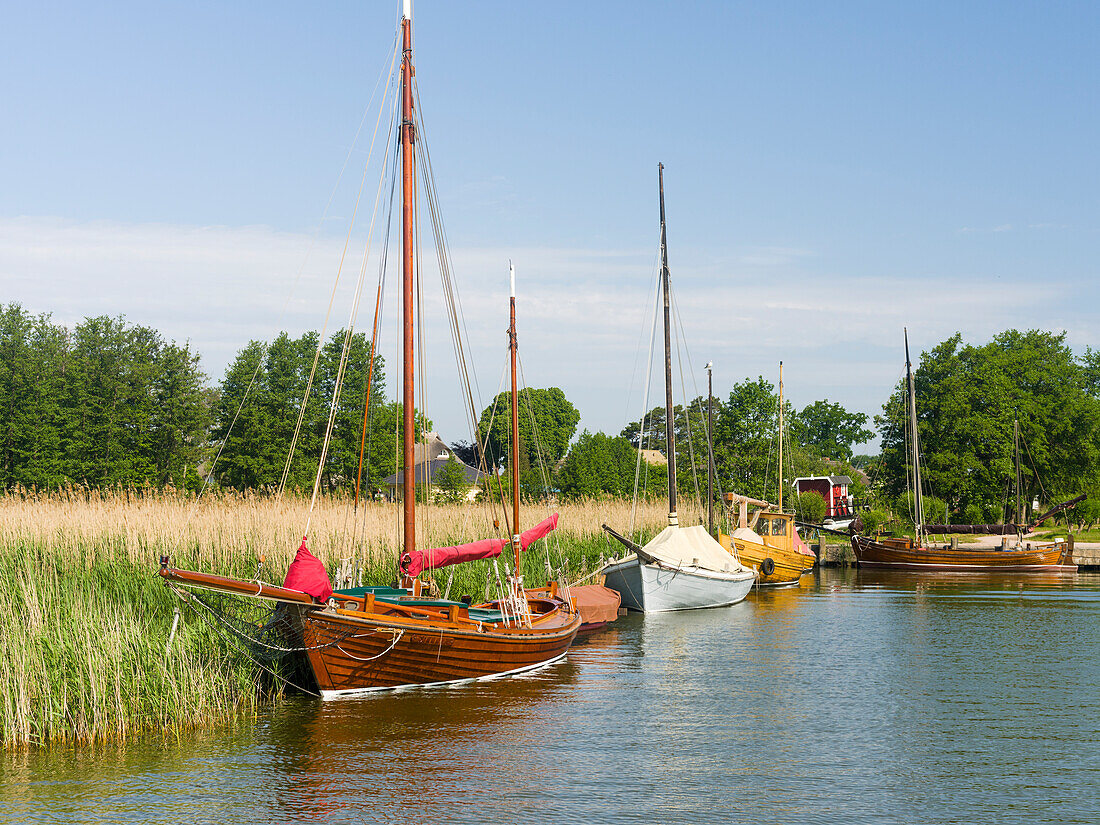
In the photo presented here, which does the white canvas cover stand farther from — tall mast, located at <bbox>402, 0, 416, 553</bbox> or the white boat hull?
tall mast, located at <bbox>402, 0, 416, 553</bbox>

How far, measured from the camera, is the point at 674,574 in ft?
94.8

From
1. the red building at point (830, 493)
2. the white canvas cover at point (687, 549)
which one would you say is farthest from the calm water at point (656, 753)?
the red building at point (830, 493)

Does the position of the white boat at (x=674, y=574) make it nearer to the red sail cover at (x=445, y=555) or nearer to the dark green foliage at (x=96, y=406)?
the red sail cover at (x=445, y=555)

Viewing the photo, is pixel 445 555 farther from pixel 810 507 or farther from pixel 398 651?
pixel 810 507

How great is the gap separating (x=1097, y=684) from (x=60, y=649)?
55.7ft

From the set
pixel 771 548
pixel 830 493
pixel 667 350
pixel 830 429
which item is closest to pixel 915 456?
pixel 771 548

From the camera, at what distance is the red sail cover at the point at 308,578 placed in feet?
48.8

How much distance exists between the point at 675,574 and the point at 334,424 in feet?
99.4

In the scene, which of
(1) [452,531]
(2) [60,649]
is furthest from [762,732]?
(1) [452,531]

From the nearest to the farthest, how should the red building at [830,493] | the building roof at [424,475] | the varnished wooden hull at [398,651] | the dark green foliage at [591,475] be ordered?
the varnished wooden hull at [398,651], the building roof at [424,475], the dark green foliage at [591,475], the red building at [830,493]

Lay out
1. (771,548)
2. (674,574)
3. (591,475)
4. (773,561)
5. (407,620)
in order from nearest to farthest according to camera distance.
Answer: (407,620) < (674,574) < (773,561) < (771,548) < (591,475)

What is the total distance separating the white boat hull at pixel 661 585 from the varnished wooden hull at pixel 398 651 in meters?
10.9

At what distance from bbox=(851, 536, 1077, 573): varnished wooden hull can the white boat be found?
17.0 m

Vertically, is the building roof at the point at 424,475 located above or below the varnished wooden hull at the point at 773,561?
above
